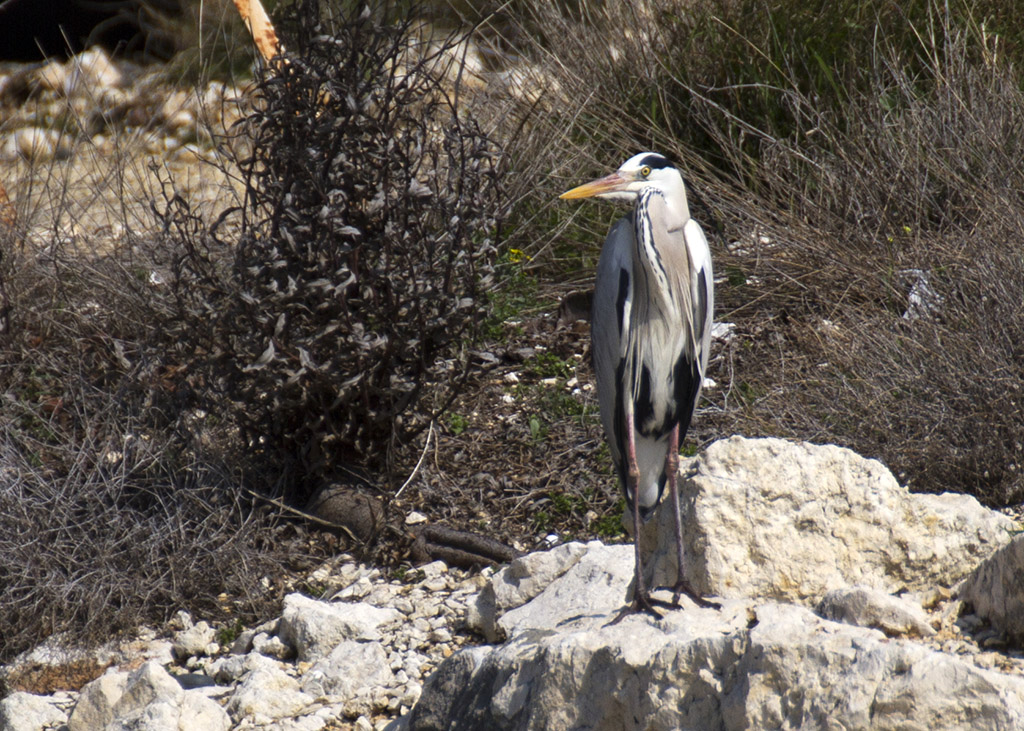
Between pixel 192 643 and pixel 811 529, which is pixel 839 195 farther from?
pixel 192 643

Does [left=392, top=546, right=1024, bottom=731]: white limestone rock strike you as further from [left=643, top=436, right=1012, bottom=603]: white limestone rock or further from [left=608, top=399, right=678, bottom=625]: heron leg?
[left=643, top=436, right=1012, bottom=603]: white limestone rock

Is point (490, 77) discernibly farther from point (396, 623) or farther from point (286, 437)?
point (396, 623)

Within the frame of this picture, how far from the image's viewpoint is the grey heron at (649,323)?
9.84 feet

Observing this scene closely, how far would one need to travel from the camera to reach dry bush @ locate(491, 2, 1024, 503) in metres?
3.94

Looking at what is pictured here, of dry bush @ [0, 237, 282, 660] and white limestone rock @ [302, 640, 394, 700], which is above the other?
dry bush @ [0, 237, 282, 660]

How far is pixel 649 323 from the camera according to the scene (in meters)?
3.11

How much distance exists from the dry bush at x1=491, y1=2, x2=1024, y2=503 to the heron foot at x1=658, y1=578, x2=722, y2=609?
1.53m

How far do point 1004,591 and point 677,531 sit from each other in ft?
2.78

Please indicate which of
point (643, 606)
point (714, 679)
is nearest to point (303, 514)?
point (643, 606)

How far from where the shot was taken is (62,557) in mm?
3832

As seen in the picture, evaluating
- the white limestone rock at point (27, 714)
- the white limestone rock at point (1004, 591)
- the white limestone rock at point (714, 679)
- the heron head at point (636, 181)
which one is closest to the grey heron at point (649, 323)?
the heron head at point (636, 181)

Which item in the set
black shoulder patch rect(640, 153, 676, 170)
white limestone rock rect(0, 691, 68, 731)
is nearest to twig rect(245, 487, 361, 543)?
white limestone rock rect(0, 691, 68, 731)

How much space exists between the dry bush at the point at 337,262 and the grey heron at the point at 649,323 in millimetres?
986

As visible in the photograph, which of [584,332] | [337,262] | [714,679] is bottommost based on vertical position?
[584,332]
